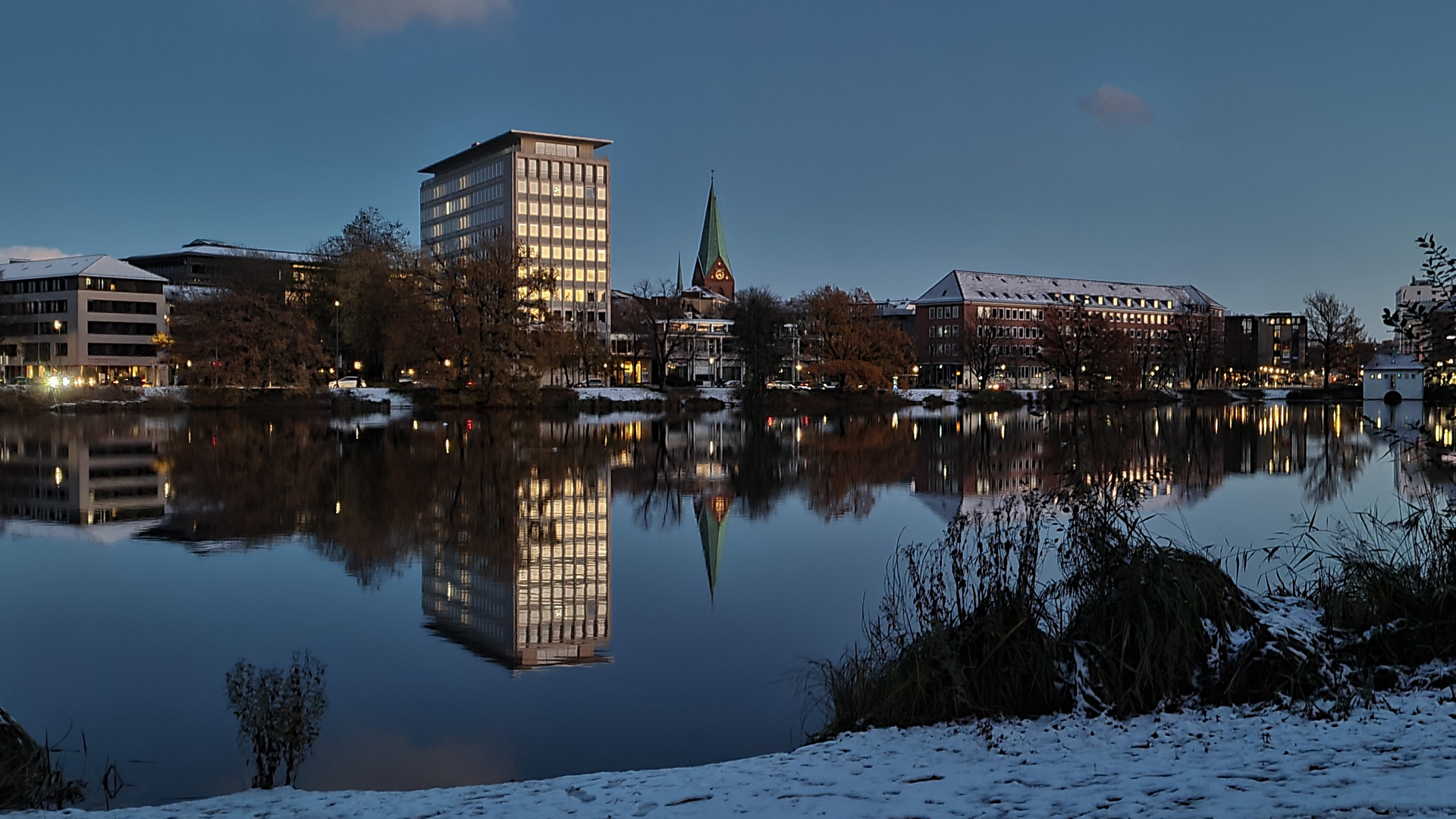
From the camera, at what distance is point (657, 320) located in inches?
4948

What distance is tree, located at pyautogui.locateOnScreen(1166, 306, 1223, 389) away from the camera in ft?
410

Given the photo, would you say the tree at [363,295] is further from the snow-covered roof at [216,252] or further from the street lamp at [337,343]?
the snow-covered roof at [216,252]

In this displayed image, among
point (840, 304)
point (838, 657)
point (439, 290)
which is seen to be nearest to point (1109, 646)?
point (838, 657)

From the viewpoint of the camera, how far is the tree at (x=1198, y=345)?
12506 centimetres

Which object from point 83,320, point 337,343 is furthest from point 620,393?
point 83,320

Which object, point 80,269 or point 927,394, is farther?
point 80,269

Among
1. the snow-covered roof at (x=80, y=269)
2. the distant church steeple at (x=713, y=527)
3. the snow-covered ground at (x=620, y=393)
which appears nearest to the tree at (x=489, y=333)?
the snow-covered ground at (x=620, y=393)

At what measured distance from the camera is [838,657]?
11883 mm

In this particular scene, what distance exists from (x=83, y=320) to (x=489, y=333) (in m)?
61.5

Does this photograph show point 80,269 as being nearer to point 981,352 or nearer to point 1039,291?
point 981,352

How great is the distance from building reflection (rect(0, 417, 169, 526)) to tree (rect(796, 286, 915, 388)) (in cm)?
5214

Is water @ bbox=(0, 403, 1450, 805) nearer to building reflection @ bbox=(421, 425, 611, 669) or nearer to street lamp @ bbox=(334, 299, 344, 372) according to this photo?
building reflection @ bbox=(421, 425, 611, 669)

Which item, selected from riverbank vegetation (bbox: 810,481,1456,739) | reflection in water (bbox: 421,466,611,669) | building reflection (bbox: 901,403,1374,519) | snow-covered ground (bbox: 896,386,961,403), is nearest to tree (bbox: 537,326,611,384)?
building reflection (bbox: 901,403,1374,519)

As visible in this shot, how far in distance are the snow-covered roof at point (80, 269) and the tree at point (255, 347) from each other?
4094 cm
